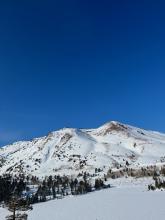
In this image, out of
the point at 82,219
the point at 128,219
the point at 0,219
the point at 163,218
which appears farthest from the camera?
the point at 0,219

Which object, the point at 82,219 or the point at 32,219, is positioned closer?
the point at 82,219

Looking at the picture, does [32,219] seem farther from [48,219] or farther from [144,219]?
[144,219]

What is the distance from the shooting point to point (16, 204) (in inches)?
1678

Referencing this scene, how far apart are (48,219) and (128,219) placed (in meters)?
28.6

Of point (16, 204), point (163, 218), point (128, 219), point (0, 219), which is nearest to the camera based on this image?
point (16, 204)

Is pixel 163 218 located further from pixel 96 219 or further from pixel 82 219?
pixel 82 219

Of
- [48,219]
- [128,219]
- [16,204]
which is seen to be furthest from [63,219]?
[16,204]

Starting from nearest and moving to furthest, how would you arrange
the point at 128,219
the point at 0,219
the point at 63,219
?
the point at 128,219 < the point at 63,219 < the point at 0,219

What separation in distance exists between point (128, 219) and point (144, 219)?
4751 millimetres

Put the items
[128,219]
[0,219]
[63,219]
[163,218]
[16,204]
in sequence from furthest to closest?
[0,219], [63,219], [128,219], [163,218], [16,204]

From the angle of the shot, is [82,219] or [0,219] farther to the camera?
[0,219]

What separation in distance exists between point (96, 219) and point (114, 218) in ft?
15.6

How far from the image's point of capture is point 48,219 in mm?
104875

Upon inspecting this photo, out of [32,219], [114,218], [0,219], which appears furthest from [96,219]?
[0,219]
